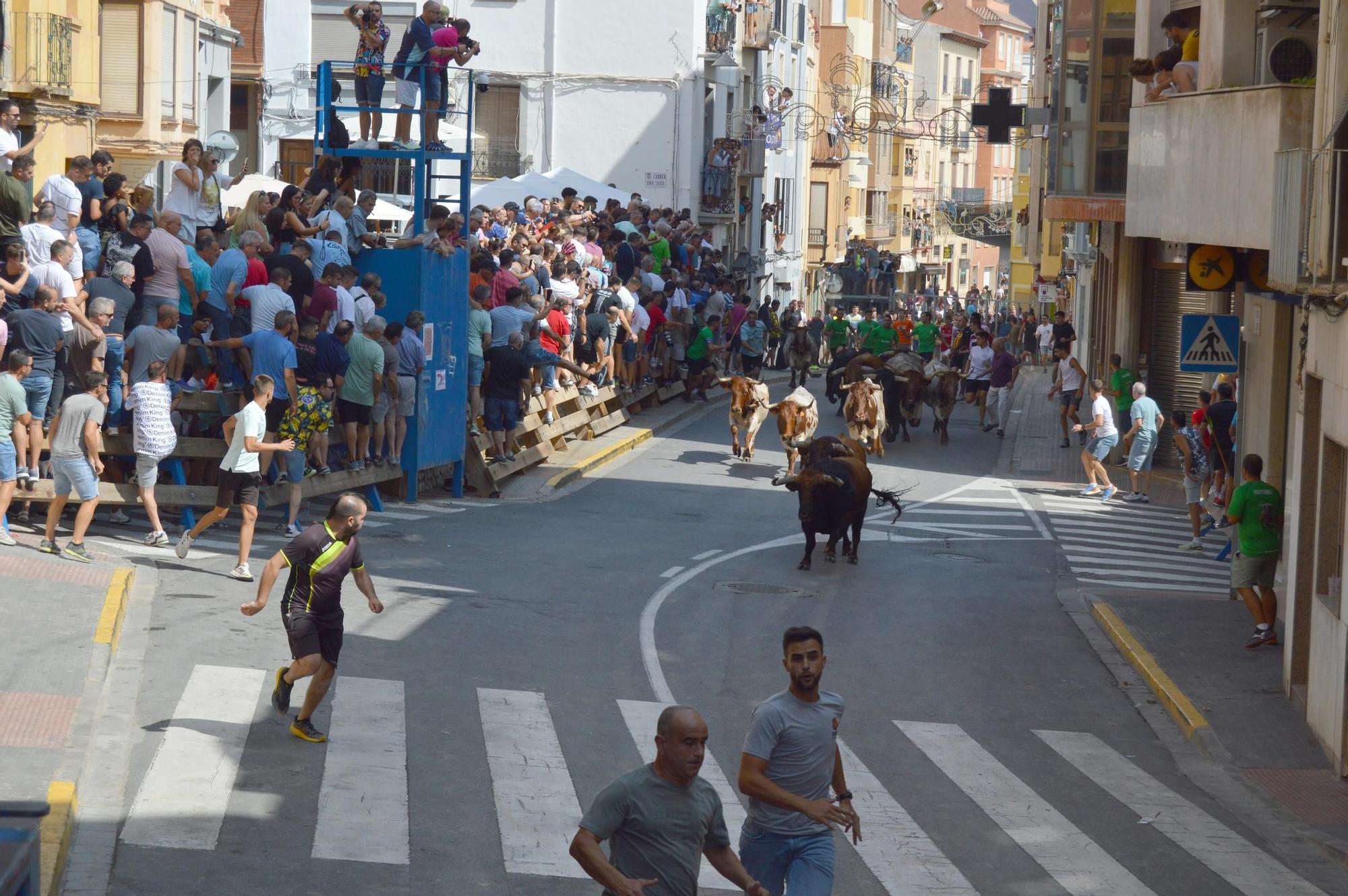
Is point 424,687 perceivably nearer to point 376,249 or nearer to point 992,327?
point 376,249

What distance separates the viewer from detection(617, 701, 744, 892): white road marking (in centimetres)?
994

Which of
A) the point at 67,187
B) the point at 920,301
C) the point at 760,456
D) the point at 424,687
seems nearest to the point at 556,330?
the point at 760,456

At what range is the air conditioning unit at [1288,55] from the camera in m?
18.5

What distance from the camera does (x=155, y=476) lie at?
17.5m

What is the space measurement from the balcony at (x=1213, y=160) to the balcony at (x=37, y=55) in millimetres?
18263

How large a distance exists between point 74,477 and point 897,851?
29.8 feet

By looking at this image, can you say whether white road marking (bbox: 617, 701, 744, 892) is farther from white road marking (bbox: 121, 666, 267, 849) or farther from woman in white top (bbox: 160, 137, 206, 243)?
woman in white top (bbox: 160, 137, 206, 243)

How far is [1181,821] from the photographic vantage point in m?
11.9

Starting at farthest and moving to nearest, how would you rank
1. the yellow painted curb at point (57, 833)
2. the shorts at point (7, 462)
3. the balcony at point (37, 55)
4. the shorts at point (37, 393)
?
the balcony at point (37, 55) → the shorts at point (37, 393) → the shorts at point (7, 462) → the yellow painted curb at point (57, 833)

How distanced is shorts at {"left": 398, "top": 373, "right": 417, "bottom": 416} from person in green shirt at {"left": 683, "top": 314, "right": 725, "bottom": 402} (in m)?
14.4

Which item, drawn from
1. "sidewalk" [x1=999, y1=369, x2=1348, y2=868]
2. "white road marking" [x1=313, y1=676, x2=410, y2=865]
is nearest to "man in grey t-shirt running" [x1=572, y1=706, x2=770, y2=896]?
"white road marking" [x1=313, y1=676, x2=410, y2=865]

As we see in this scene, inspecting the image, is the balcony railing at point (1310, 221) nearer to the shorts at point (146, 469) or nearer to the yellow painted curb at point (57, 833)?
the yellow painted curb at point (57, 833)

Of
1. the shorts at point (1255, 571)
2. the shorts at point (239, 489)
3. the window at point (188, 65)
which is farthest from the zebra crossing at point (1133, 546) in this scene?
the window at point (188, 65)

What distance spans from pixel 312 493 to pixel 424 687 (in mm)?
6624
